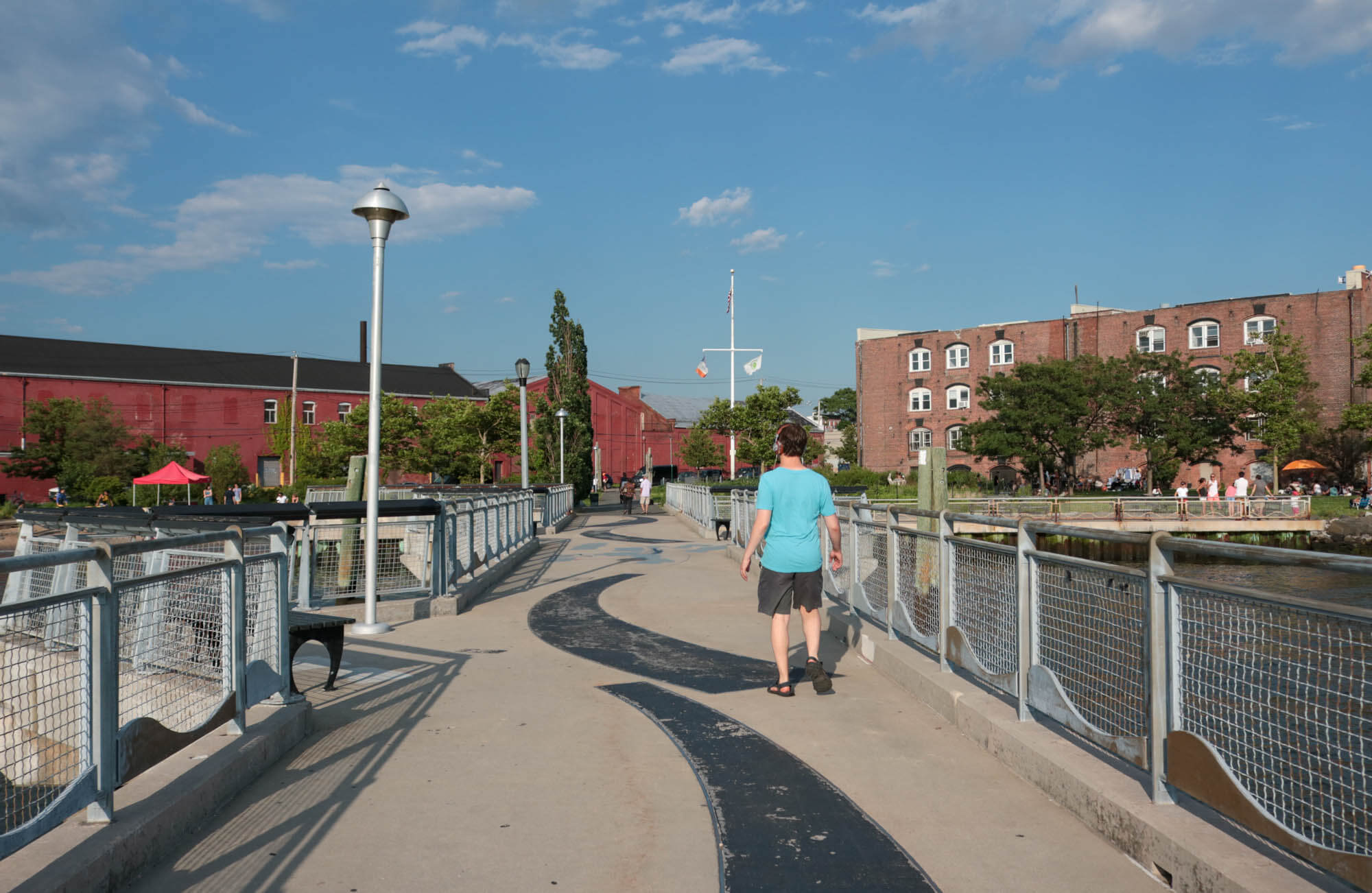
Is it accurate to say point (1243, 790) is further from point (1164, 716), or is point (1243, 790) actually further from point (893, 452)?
point (893, 452)

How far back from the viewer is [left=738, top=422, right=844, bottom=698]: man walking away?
22.9ft

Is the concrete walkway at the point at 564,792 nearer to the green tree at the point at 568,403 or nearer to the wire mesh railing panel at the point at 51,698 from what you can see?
the wire mesh railing panel at the point at 51,698

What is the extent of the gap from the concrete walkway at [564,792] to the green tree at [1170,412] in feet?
157

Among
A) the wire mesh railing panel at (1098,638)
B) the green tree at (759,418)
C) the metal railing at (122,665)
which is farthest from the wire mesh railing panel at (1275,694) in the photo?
the green tree at (759,418)

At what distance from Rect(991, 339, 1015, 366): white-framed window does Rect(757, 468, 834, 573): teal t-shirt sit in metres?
60.5

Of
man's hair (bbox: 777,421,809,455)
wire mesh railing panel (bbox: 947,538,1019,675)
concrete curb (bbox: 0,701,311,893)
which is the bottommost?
concrete curb (bbox: 0,701,311,893)

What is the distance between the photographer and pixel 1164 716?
12.9 feet

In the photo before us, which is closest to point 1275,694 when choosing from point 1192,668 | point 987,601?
point 1192,668

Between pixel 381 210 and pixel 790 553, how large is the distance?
607 cm

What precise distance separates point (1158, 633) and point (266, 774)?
169 inches

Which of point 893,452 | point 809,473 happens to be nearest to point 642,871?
point 809,473

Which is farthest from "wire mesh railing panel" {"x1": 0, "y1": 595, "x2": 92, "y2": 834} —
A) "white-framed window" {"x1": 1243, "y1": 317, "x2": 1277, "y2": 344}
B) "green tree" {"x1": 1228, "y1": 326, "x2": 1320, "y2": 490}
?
"white-framed window" {"x1": 1243, "y1": 317, "x2": 1277, "y2": 344}

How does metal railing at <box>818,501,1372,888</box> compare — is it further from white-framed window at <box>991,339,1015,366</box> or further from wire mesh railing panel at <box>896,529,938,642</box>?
white-framed window at <box>991,339,1015,366</box>

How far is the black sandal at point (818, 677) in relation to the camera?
702 centimetres
